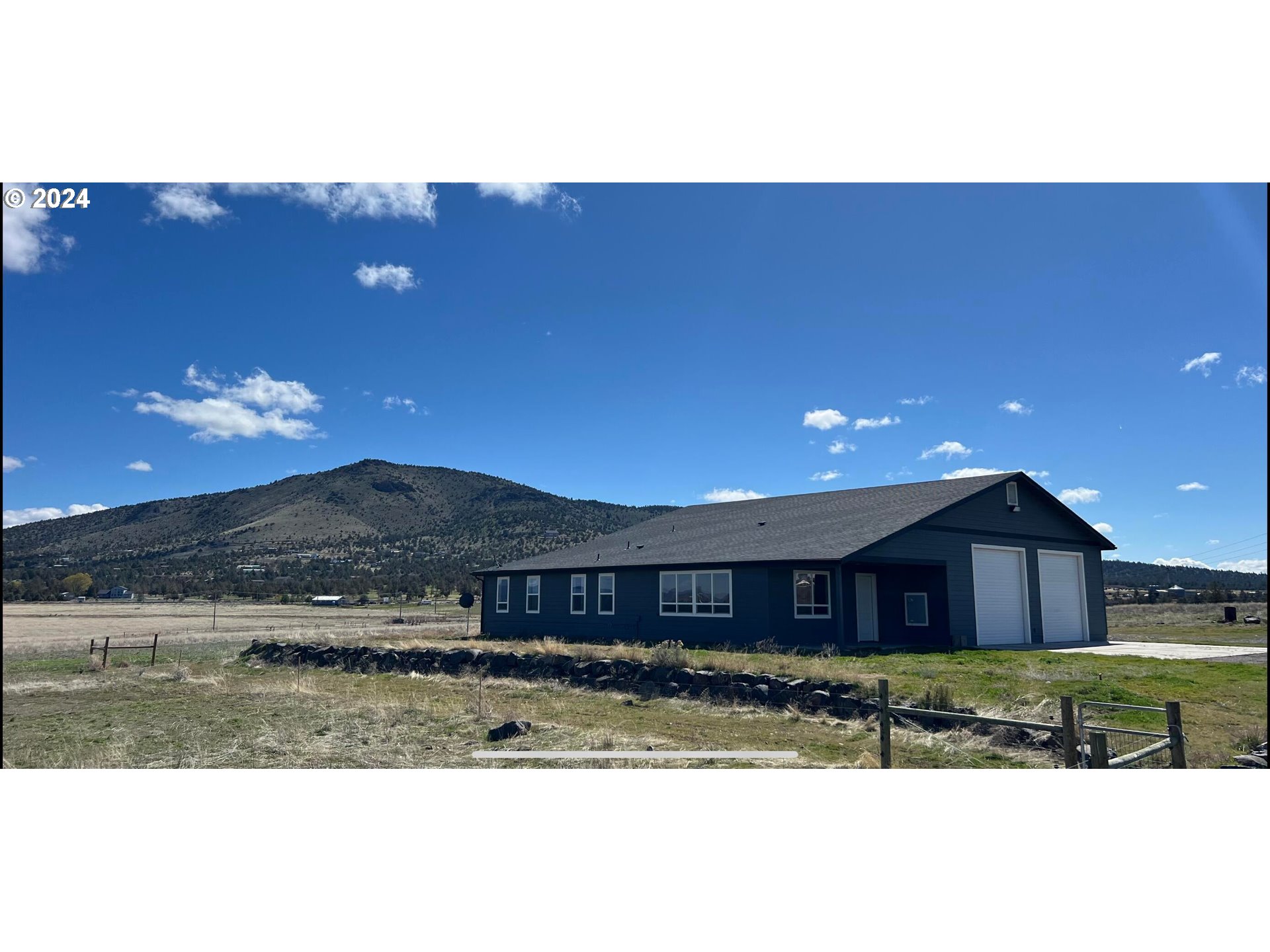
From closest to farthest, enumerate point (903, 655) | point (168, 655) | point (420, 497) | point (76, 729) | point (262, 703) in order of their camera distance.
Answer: point (76, 729), point (262, 703), point (903, 655), point (168, 655), point (420, 497)

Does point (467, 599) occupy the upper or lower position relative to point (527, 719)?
upper

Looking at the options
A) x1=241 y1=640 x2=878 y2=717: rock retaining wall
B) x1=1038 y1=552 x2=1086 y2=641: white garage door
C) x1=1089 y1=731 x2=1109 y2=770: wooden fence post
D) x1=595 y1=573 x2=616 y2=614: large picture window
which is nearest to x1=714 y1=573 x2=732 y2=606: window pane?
x1=595 y1=573 x2=616 y2=614: large picture window

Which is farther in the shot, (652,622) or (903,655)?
(652,622)

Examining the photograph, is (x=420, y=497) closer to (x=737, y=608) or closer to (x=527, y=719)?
(x=737, y=608)

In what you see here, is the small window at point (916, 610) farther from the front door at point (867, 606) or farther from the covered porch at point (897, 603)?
the front door at point (867, 606)

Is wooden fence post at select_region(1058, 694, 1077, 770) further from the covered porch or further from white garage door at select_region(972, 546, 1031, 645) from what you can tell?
white garage door at select_region(972, 546, 1031, 645)

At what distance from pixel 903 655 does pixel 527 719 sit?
1056 centimetres

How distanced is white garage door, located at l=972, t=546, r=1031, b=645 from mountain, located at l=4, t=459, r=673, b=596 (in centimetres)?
2734

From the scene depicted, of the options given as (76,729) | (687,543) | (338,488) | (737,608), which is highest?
(338,488)

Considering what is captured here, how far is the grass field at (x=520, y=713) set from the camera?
9594 millimetres

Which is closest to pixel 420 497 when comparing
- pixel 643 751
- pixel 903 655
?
pixel 903 655

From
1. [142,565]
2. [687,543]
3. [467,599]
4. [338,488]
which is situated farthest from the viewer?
[338,488]

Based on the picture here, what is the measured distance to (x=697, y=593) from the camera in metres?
22.8

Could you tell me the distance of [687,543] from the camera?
2567 cm
